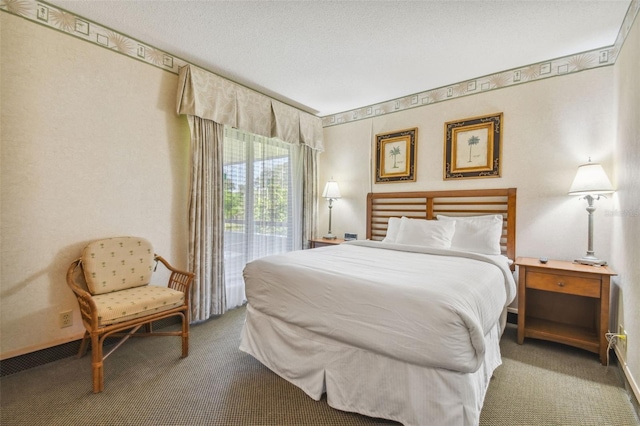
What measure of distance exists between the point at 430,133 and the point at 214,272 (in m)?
3.03

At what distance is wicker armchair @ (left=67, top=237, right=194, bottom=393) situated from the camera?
1.87m

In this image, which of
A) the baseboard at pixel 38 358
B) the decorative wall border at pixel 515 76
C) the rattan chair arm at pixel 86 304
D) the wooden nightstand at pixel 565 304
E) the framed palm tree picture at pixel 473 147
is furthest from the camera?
the framed palm tree picture at pixel 473 147

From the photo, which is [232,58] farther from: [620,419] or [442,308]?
[620,419]

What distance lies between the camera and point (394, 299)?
59.6 inches

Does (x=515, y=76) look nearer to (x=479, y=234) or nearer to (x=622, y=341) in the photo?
(x=479, y=234)

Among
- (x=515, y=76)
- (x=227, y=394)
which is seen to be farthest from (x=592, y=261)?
(x=227, y=394)

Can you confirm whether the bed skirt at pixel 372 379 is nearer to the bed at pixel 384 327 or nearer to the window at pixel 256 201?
the bed at pixel 384 327

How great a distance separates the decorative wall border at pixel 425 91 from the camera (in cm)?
212

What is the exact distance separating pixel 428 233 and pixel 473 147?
1166 mm

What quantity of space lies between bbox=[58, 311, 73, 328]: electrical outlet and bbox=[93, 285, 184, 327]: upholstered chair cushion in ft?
1.33

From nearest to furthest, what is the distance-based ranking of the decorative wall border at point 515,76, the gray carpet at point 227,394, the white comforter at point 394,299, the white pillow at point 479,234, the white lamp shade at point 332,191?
the white comforter at point 394,299 < the gray carpet at point 227,394 < the decorative wall border at point 515,76 < the white pillow at point 479,234 < the white lamp shade at point 332,191

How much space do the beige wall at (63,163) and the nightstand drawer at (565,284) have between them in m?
3.41

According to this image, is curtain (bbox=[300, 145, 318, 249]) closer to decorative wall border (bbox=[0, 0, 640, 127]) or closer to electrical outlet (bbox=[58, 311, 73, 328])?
decorative wall border (bbox=[0, 0, 640, 127])

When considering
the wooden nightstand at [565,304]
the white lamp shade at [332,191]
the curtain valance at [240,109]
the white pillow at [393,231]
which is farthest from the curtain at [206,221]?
the wooden nightstand at [565,304]
